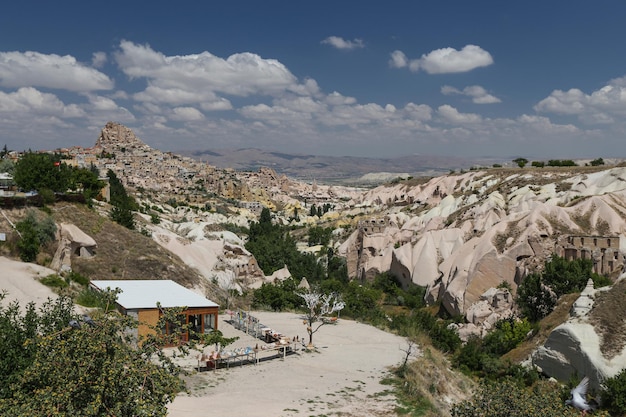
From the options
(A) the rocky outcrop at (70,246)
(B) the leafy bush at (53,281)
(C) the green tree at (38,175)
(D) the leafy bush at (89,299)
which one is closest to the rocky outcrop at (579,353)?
(D) the leafy bush at (89,299)

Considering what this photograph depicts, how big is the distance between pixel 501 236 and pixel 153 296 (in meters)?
24.4

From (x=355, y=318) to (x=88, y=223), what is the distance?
19.1 meters

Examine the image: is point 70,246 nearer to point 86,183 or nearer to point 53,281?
point 53,281

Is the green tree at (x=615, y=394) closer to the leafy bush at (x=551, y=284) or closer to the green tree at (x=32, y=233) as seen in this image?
the leafy bush at (x=551, y=284)

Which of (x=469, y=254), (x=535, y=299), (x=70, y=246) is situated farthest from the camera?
(x=469, y=254)

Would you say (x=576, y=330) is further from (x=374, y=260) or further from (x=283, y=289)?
(x=374, y=260)

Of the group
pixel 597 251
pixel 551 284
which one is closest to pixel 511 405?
pixel 551 284

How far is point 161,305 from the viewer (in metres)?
20.4

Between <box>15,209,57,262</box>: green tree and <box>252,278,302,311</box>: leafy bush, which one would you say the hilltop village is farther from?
<box>252,278,302,311</box>: leafy bush

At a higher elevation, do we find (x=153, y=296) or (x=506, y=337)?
(x=153, y=296)

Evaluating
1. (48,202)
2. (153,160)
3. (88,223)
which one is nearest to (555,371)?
(88,223)

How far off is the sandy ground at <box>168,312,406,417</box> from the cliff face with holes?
1172 cm

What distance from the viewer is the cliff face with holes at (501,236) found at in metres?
Result: 33.1

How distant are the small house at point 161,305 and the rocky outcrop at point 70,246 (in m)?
4.28
